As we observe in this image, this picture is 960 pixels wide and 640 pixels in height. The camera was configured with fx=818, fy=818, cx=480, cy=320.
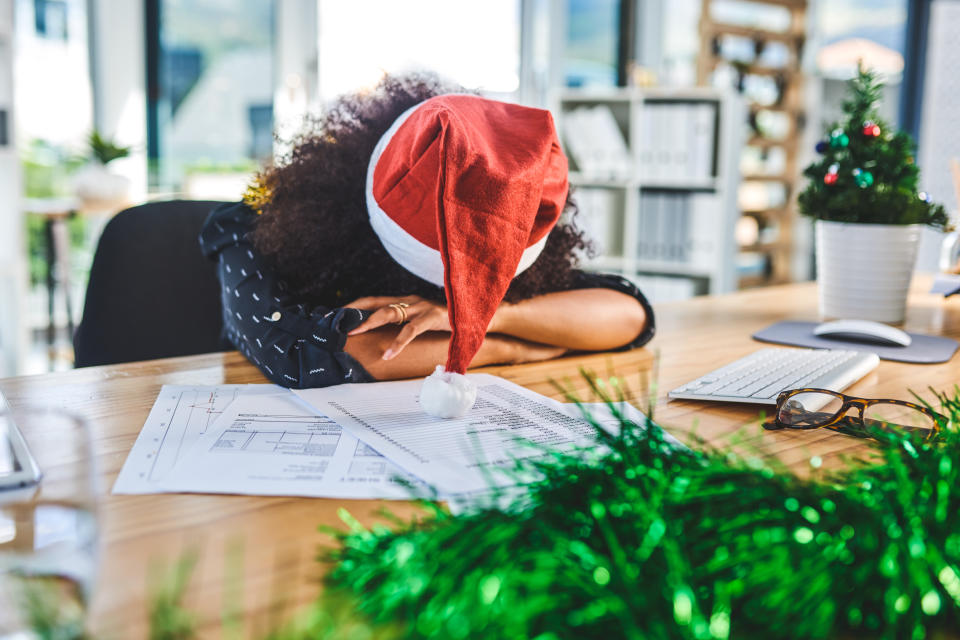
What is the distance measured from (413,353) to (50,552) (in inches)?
21.0

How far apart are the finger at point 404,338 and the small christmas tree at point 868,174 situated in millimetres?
795

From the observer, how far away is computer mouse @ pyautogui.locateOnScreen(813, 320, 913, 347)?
1170 millimetres

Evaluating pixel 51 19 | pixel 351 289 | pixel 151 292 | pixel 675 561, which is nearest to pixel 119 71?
pixel 51 19

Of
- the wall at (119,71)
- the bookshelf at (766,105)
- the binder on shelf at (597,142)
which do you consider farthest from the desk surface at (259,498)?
the bookshelf at (766,105)

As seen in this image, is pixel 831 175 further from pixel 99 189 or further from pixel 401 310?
pixel 99 189

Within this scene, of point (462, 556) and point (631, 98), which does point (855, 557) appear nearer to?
point (462, 556)

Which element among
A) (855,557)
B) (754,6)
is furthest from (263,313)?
(754,6)

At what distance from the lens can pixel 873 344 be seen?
1.19 meters

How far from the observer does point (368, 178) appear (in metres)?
0.92

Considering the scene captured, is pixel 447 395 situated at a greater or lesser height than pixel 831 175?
lesser

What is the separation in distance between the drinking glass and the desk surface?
24 millimetres

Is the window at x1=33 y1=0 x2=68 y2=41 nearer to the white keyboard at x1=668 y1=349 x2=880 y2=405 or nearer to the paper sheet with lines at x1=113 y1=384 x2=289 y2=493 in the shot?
the paper sheet with lines at x1=113 y1=384 x2=289 y2=493

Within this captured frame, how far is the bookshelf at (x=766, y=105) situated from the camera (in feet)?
14.2

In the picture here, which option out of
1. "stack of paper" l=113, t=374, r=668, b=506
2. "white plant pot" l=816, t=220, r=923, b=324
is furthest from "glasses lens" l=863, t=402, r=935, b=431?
"white plant pot" l=816, t=220, r=923, b=324
